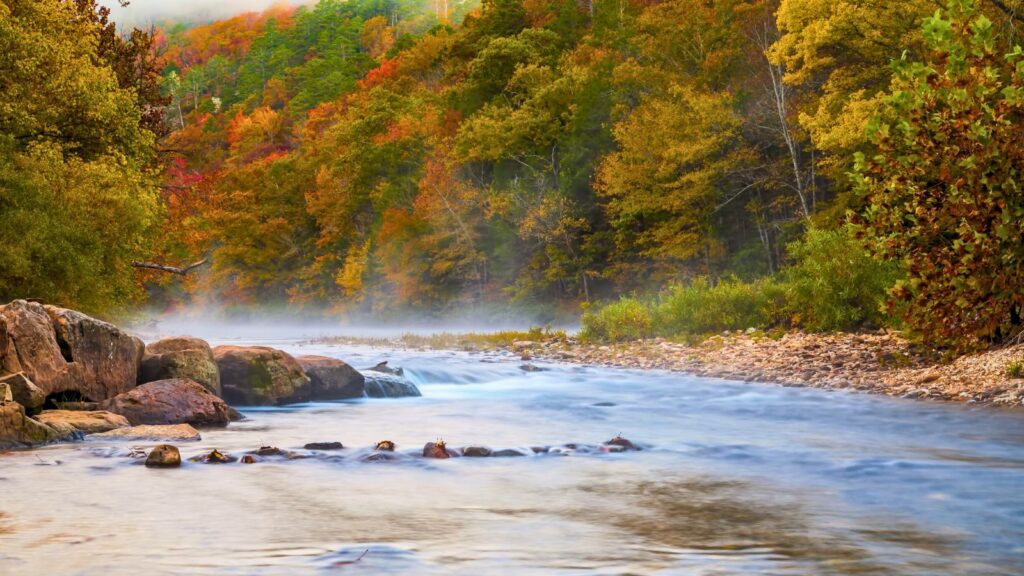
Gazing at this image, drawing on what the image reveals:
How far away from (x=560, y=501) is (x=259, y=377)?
10.8 m

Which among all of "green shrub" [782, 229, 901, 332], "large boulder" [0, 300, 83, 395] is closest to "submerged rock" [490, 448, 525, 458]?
"large boulder" [0, 300, 83, 395]

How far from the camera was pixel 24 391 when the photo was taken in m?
13.1

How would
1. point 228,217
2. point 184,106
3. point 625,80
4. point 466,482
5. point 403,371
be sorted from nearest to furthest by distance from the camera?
point 466,482, point 403,371, point 625,80, point 228,217, point 184,106

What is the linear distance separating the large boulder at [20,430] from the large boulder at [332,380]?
7156mm

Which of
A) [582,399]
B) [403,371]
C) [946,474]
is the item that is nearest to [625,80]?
[403,371]

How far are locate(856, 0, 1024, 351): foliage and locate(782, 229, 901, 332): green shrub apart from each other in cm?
862

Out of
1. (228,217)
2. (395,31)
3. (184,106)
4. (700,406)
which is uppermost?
(395,31)

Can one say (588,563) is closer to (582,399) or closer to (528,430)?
(528,430)

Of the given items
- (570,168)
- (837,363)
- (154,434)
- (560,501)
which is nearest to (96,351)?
(154,434)

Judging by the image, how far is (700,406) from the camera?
17469 mm

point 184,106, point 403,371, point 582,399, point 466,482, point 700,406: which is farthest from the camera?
point 184,106

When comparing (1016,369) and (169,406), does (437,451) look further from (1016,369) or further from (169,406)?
(1016,369)

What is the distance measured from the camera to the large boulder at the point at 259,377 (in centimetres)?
1816

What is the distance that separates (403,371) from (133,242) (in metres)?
7.98
